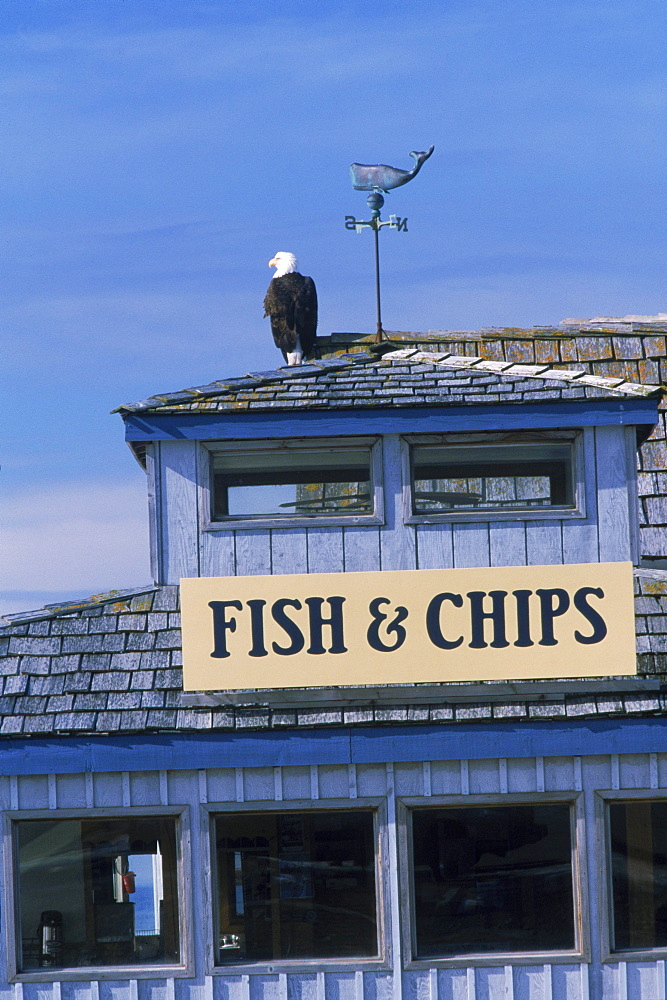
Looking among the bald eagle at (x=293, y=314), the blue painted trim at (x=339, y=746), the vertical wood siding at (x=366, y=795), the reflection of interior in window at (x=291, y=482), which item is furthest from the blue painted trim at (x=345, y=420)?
the bald eagle at (x=293, y=314)

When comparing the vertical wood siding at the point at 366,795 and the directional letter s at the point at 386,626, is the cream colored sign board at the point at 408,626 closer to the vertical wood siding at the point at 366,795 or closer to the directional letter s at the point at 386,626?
the directional letter s at the point at 386,626

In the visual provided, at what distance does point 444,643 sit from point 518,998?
2.30m

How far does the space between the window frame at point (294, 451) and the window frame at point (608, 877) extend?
234 cm

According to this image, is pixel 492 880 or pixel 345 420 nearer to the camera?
pixel 492 880

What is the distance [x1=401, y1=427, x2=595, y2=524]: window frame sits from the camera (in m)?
7.98

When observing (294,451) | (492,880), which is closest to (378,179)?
(294,451)

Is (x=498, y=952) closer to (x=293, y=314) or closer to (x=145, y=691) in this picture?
(x=145, y=691)

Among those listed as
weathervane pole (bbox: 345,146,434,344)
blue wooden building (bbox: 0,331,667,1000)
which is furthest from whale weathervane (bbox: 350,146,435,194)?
blue wooden building (bbox: 0,331,667,1000)

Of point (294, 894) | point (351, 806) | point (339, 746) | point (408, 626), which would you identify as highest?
point (408, 626)

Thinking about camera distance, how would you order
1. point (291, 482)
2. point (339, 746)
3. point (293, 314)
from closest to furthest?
1. point (339, 746)
2. point (291, 482)
3. point (293, 314)

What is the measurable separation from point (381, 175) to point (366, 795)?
4.91 metres

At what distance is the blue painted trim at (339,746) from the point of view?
7539 mm

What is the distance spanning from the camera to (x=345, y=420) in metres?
8.02

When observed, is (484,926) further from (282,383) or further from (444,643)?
(282,383)
